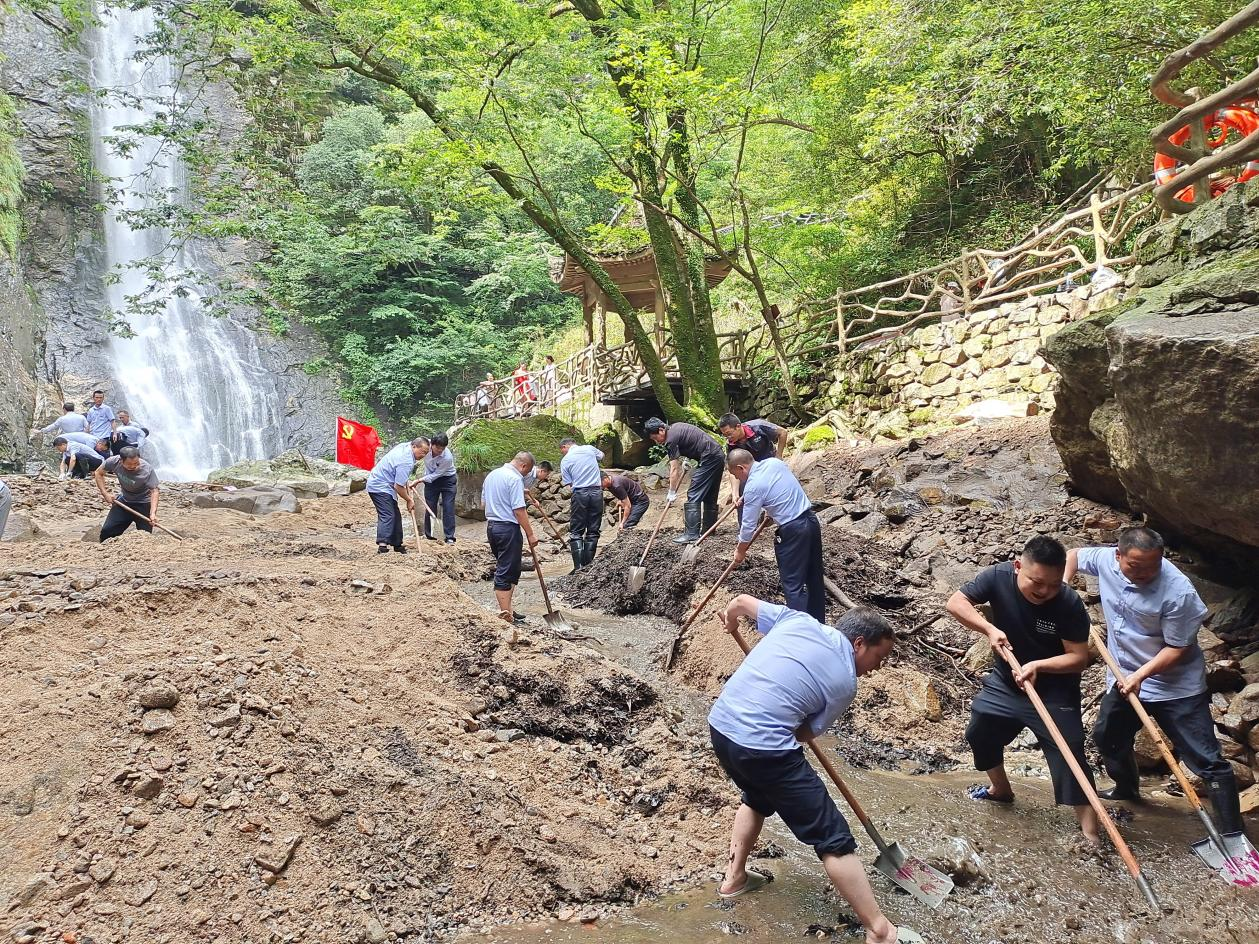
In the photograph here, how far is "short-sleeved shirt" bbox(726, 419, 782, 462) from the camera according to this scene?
25.2ft

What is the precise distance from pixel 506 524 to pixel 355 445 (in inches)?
520

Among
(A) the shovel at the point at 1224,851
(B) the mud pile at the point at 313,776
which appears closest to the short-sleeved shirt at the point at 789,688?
(B) the mud pile at the point at 313,776

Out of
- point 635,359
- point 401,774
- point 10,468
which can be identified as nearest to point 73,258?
point 10,468

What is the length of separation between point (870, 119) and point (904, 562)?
793 centimetres

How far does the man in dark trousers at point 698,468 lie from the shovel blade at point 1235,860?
19.3 ft

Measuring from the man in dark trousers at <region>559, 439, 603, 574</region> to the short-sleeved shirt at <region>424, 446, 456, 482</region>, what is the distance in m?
1.90

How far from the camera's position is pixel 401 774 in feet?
12.8

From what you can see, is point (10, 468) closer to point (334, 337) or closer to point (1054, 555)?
point (334, 337)

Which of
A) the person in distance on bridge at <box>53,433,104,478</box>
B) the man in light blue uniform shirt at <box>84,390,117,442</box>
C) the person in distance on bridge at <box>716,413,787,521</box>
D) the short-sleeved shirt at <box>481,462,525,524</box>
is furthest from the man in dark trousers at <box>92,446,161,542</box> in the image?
the man in light blue uniform shirt at <box>84,390,117,442</box>

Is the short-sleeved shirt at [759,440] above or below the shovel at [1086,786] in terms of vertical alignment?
above

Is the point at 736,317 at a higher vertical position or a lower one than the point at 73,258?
lower

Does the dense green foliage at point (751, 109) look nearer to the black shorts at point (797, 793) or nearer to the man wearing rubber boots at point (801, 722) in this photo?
the man wearing rubber boots at point (801, 722)

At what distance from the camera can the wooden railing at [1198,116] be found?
13.8 ft

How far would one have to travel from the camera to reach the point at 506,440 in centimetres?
1612
